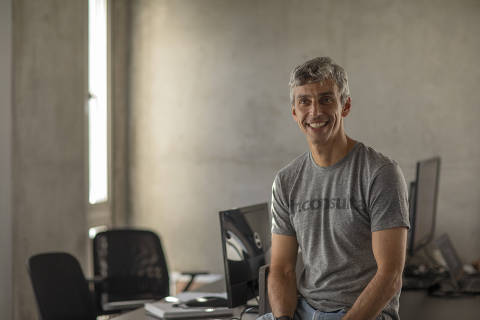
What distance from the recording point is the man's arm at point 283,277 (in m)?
2.18

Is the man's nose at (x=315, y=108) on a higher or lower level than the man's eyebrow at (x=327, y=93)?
lower

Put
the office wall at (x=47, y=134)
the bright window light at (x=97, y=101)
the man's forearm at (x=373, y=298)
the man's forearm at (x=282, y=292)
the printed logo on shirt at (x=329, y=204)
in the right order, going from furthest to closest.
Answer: the bright window light at (x=97, y=101)
the office wall at (x=47, y=134)
the man's forearm at (x=282, y=292)
the printed logo on shirt at (x=329, y=204)
the man's forearm at (x=373, y=298)

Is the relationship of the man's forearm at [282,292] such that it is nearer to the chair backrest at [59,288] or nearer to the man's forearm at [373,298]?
the man's forearm at [373,298]

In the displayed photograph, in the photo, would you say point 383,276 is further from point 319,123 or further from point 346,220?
point 319,123

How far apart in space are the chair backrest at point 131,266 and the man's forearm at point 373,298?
2045mm

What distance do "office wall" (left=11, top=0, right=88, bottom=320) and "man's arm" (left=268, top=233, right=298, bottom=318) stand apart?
252 cm

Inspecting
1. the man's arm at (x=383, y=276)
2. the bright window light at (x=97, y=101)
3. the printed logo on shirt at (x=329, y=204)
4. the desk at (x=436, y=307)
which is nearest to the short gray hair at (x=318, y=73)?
the printed logo on shirt at (x=329, y=204)

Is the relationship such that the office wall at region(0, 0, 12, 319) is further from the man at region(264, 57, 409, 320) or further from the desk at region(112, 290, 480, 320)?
the man at region(264, 57, 409, 320)

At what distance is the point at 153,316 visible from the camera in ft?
8.29

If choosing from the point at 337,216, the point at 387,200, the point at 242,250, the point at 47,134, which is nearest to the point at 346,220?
the point at 337,216

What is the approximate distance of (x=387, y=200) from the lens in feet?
6.51

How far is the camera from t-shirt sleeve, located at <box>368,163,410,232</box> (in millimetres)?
1977

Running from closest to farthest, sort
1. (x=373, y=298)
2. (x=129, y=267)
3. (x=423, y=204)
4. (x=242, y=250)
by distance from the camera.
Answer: (x=373, y=298), (x=242, y=250), (x=423, y=204), (x=129, y=267)

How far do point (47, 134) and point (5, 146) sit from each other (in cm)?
44
